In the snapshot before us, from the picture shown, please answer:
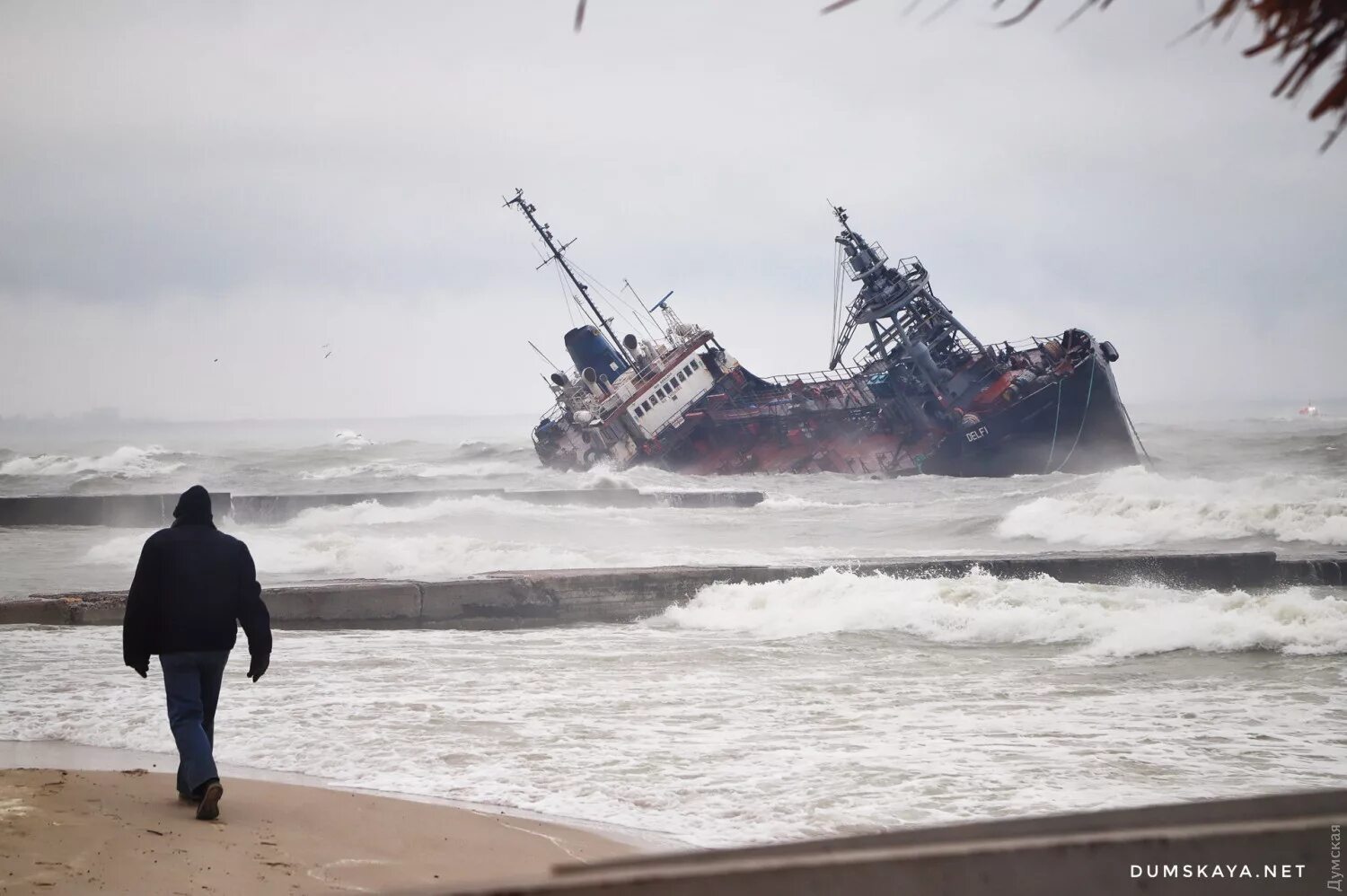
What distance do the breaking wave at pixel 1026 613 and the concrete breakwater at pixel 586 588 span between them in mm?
271

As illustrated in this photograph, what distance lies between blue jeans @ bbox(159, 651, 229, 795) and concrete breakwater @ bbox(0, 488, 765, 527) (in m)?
19.1

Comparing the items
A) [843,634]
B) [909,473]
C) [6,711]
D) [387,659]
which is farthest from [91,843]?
[909,473]

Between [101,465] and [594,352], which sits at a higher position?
[594,352]

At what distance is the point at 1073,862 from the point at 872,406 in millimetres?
37985

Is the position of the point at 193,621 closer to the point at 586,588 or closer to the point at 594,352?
the point at 586,588

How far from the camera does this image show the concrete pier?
154 cm

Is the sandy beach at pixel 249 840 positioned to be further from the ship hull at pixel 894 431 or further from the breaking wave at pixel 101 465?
the breaking wave at pixel 101 465

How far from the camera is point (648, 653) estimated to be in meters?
10.3

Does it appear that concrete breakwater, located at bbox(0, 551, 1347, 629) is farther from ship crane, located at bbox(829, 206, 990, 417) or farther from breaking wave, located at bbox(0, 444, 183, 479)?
breaking wave, located at bbox(0, 444, 183, 479)

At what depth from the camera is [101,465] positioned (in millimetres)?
58094

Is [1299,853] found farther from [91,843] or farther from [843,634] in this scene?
[843,634]

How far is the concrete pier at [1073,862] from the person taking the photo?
1.54 metres

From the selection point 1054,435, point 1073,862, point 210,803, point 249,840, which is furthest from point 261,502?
point 1073,862

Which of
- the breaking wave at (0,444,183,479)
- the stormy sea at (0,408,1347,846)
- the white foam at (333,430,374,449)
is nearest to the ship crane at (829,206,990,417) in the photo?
the stormy sea at (0,408,1347,846)
